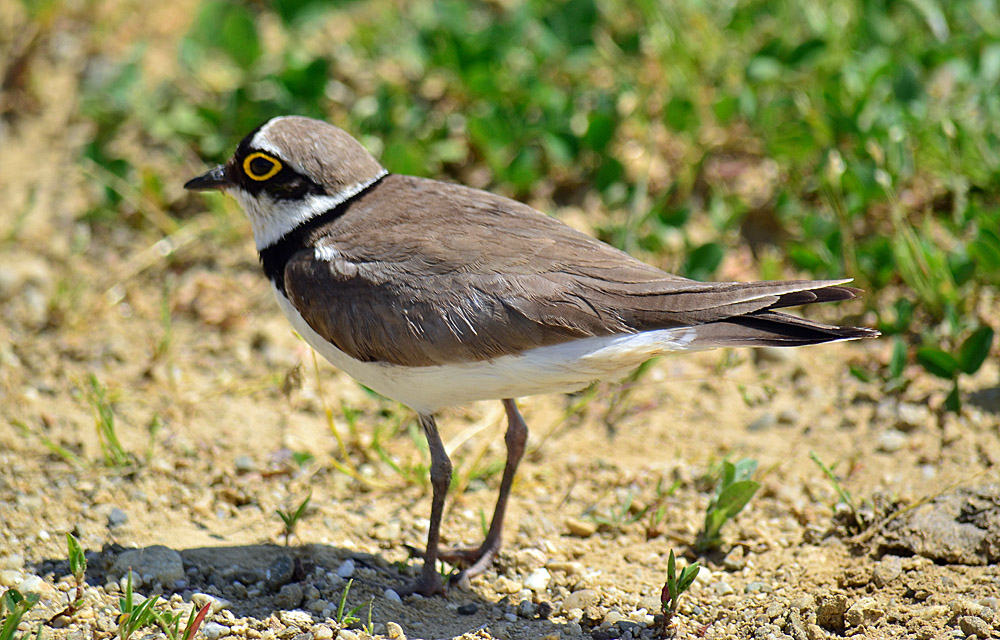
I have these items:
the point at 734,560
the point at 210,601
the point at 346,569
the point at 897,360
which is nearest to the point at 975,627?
the point at 734,560

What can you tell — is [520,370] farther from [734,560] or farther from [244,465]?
[244,465]

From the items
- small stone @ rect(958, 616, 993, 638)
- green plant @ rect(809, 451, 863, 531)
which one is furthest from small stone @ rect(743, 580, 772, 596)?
small stone @ rect(958, 616, 993, 638)

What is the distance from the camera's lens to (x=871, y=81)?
6.29 metres

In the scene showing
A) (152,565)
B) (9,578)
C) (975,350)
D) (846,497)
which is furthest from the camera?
(975,350)

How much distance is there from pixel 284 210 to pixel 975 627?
3197 millimetres

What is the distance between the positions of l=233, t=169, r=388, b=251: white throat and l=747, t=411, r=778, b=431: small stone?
7.69 feet

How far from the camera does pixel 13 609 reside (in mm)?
3703

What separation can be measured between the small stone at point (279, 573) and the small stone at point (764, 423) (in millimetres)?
2439

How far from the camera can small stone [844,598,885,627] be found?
384 cm

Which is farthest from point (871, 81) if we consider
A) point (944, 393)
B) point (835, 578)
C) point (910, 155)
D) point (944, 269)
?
point (835, 578)

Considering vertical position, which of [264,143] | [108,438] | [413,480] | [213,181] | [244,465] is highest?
[264,143]

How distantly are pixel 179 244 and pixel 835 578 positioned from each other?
435cm

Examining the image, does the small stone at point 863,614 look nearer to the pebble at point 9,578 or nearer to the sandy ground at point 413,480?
the sandy ground at point 413,480

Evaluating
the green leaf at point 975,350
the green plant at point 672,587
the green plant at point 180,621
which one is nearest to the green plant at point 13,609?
the green plant at point 180,621
